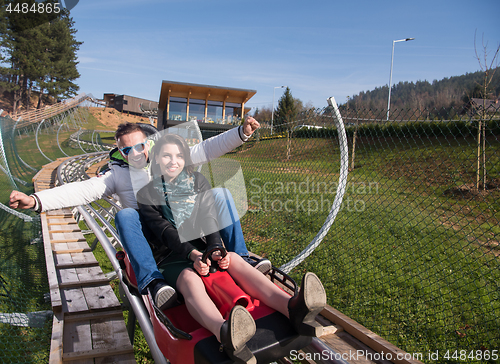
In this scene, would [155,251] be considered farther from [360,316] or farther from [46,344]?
[360,316]

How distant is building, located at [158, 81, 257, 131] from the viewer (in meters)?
20.6

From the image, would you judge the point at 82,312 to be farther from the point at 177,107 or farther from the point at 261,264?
the point at 177,107

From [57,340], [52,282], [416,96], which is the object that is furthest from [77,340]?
[416,96]

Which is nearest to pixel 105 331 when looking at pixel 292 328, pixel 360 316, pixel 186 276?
pixel 186 276

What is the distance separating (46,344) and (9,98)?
169 feet

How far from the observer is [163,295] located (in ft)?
6.03

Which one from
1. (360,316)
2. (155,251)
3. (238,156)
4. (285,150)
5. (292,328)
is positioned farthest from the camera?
(238,156)

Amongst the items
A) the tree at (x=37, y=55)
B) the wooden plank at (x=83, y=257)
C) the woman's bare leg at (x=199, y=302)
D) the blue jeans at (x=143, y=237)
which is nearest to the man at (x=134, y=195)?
the blue jeans at (x=143, y=237)

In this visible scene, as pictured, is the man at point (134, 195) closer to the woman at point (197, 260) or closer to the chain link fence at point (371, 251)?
the woman at point (197, 260)

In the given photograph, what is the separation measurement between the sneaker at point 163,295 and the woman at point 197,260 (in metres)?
0.07

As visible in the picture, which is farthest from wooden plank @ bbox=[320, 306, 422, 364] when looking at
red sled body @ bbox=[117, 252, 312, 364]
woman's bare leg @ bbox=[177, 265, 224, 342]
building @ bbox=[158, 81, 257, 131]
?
building @ bbox=[158, 81, 257, 131]

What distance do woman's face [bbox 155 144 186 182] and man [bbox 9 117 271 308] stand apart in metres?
0.28

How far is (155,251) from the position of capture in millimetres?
2271

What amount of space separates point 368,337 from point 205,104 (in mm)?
20709
